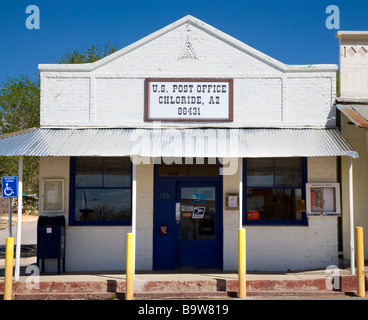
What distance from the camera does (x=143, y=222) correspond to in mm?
9578

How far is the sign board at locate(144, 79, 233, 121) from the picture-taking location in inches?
381

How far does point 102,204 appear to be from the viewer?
975 centimetres

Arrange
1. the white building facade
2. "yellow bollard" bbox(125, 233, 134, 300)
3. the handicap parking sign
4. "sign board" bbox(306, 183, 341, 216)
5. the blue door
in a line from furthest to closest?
the blue door, the white building facade, "sign board" bbox(306, 183, 341, 216), the handicap parking sign, "yellow bollard" bbox(125, 233, 134, 300)

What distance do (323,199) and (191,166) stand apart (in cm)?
318

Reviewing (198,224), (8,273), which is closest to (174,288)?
(198,224)

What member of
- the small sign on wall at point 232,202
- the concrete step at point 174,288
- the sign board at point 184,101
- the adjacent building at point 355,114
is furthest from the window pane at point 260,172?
the concrete step at point 174,288

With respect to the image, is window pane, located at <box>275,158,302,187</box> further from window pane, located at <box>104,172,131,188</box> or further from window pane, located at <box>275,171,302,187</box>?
window pane, located at <box>104,172,131,188</box>

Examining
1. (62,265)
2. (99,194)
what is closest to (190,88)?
(99,194)

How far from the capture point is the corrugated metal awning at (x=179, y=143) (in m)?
8.39

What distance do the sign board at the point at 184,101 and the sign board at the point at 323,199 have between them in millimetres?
2585

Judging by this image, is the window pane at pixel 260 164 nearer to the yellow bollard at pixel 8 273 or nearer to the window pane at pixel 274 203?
the window pane at pixel 274 203

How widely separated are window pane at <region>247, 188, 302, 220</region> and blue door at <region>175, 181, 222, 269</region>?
2.63 feet

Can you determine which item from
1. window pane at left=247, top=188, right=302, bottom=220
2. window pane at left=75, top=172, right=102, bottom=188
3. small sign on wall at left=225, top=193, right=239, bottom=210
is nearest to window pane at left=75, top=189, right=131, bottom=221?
window pane at left=75, top=172, right=102, bottom=188
